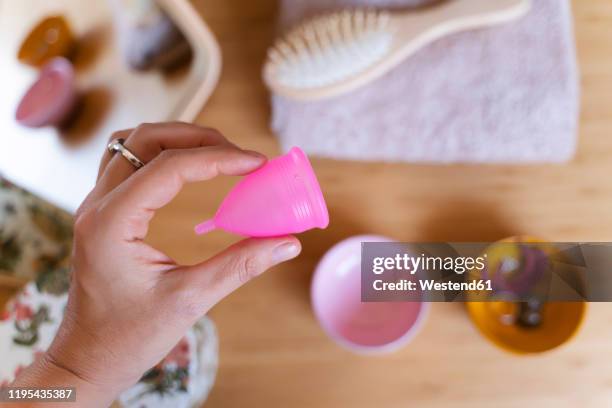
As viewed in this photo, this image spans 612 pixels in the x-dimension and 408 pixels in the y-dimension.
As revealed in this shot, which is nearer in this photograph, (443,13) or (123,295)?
(123,295)

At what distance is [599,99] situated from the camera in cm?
51

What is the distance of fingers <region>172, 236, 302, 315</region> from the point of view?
299 millimetres

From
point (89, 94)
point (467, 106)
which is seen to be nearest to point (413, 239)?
point (467, 106)

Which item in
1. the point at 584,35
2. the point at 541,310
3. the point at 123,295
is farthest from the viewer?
the point at 584,35

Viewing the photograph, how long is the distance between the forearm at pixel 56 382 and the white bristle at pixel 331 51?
32 centimetres

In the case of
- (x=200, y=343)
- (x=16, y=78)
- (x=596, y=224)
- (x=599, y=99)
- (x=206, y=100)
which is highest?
(x=599, y=99)

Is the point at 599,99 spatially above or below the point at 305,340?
above

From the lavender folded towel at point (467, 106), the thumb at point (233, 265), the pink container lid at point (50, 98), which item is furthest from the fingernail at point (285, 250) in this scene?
the pink container lid at point (50, 98)

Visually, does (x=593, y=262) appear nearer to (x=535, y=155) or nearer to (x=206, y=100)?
(x=535, y=155)

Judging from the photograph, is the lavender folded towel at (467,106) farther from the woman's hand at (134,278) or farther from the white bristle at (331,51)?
the woman's hand at (134,278)

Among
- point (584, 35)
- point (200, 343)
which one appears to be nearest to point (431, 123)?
point (584, 35)

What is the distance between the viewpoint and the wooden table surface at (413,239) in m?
0.43

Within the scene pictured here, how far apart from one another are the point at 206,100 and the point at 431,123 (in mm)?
245

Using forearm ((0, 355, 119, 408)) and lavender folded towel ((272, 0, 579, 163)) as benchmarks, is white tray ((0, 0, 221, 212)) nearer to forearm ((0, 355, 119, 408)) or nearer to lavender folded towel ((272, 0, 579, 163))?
lavender folded towel ((272, 0, 579, 163))
